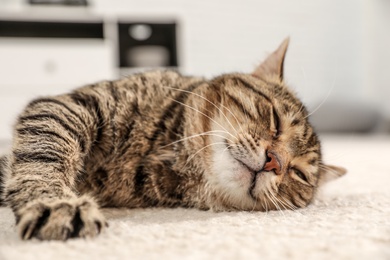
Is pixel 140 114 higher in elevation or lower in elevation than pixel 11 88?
lower

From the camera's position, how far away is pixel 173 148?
1.06 m

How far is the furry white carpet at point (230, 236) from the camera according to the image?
58 centimetres

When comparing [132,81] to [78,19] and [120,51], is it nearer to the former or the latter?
[78,19]

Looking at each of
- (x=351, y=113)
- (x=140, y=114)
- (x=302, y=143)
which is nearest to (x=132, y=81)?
(x=140, y=114)

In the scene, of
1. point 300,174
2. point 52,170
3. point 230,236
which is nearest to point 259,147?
point 300,174

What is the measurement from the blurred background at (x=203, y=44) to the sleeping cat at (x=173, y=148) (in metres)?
1.80

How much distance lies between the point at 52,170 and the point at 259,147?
0.42 metres

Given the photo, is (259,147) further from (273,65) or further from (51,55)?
(51,55)

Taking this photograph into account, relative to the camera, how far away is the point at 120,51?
11.9ft

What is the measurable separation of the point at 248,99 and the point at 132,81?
1.08 feet

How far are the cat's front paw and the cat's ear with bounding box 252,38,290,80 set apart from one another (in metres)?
0.72

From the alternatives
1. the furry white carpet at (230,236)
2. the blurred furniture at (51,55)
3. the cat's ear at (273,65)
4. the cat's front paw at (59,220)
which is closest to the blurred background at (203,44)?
the blurred furniture at (51,55)

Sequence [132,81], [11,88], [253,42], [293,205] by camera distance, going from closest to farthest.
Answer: [293,205], [132,81], [11,88], [253,42]

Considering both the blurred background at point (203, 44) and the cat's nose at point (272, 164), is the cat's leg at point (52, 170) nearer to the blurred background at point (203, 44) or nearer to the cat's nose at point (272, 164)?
the cat's nose at point (272, 164)
